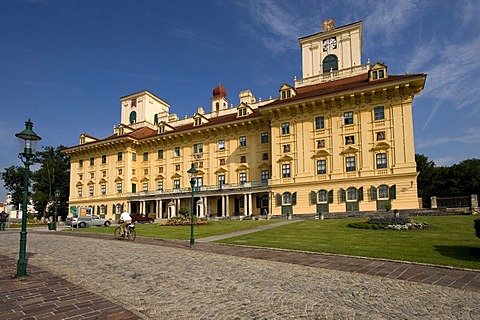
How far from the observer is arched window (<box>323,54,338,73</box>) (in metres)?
45.3

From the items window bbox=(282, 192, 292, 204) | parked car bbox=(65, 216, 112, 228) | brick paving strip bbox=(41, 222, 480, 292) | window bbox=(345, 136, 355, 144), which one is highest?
window bbox=(345, 136, 355, 144)

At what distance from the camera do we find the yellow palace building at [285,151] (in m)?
35.4

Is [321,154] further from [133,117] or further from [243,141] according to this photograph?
[133,117]

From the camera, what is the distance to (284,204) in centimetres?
3947

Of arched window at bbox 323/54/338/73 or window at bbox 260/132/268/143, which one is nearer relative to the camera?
window at bbox 260/132/268/143

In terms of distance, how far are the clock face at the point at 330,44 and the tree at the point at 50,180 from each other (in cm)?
5440

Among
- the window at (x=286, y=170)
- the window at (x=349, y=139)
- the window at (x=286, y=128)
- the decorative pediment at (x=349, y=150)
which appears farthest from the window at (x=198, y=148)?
the window at (x=349, y=139)

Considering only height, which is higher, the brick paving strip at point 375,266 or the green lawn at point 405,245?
the green lawn at point 405,245

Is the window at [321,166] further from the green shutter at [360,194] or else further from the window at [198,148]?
the window at [198,148]

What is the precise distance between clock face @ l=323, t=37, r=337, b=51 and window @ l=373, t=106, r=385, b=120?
45.0ft

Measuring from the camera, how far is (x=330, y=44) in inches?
1820

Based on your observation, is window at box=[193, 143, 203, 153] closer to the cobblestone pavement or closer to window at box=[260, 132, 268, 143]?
window at box=[260, 132, 268, 143]

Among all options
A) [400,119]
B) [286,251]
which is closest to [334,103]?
[400,119]

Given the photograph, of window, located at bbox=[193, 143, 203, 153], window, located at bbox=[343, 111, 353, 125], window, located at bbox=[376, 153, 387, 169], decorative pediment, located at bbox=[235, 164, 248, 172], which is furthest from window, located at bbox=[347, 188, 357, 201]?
window, located at bbox=[193, 143, 203, 153]
